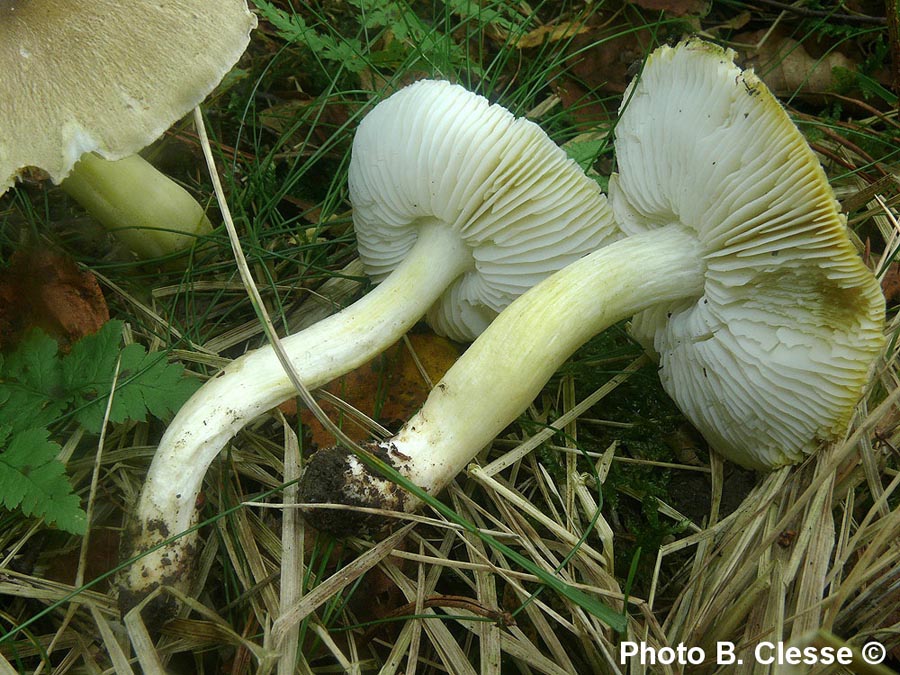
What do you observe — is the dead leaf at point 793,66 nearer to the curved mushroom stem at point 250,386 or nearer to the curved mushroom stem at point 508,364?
the curved mushroom stem at point 508,364

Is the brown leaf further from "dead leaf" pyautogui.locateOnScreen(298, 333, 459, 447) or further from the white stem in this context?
the white stem

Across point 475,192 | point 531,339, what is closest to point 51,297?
point 475,192

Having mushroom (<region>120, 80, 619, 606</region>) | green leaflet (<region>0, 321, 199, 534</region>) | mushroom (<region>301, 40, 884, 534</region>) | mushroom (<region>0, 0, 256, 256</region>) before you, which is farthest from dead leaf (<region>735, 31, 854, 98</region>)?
green leaflet (<region>0, 321, 199, 534</region>)

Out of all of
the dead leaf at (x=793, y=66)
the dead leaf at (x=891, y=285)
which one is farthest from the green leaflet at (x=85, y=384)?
the dead leaf at (x=793, y=66)

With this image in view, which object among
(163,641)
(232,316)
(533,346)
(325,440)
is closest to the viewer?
(163,641)

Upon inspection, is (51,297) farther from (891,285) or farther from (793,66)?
(793,66)

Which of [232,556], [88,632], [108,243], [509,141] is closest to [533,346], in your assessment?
[509,141]

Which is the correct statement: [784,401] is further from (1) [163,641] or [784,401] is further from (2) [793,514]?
(1) [163,641]

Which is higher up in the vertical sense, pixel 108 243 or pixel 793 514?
pixel 108 243
